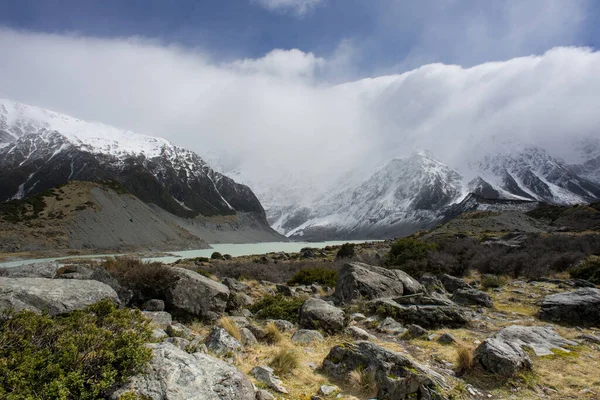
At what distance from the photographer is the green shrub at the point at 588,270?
664 inches

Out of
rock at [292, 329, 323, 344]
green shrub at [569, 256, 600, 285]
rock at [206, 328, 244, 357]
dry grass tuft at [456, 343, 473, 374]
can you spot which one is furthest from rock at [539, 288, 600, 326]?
rock at [206, 328, 244, 357]

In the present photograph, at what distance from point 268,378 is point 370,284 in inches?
362

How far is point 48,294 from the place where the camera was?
700 cm

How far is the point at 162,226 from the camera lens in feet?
358

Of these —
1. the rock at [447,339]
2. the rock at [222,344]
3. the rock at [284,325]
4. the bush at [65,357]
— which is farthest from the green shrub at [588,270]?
the bush at [65,357]

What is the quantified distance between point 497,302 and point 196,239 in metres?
119

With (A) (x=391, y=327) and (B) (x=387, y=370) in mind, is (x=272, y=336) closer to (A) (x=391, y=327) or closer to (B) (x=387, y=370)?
(B) (x=387, y=370)

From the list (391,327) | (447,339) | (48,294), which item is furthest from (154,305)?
(447,339)

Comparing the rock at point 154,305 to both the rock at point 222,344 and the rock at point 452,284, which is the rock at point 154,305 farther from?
the rock at point 452,284

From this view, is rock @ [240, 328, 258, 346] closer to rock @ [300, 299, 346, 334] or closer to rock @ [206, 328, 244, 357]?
rock @ [206, 328, 244, 357]

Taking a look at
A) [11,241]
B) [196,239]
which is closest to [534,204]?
[196,239]

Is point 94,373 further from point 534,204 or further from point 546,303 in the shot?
point 534,204

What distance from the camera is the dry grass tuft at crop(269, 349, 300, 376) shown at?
650 centimetres

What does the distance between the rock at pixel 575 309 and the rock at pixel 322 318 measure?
7.03 meters
